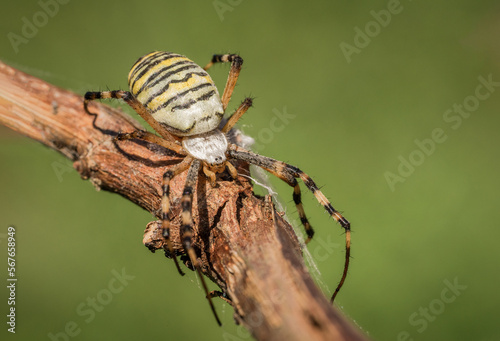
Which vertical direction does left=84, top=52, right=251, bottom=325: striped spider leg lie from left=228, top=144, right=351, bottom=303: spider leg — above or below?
above

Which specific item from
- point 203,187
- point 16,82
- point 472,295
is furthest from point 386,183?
point 16,82

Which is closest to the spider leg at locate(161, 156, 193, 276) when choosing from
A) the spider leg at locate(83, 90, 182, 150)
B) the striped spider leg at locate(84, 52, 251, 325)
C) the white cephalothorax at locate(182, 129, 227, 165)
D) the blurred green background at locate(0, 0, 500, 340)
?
the striped spider leg at locate(84, 52, 251, 325)

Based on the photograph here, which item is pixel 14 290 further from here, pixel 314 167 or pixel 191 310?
pixel 314 167

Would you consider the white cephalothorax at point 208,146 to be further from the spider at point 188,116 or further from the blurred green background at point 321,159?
the blurred green background at point 321,159

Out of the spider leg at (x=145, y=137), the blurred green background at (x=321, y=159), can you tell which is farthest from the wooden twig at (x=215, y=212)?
the blurred green background at (x=321, y=159)

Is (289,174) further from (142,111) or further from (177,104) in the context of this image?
(142,111)

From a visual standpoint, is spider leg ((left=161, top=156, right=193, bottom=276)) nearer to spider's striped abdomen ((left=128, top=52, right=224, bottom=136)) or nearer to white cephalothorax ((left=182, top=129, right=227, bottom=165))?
white cephalothorax ((left=182, top=129, right=227, bottom=165))
